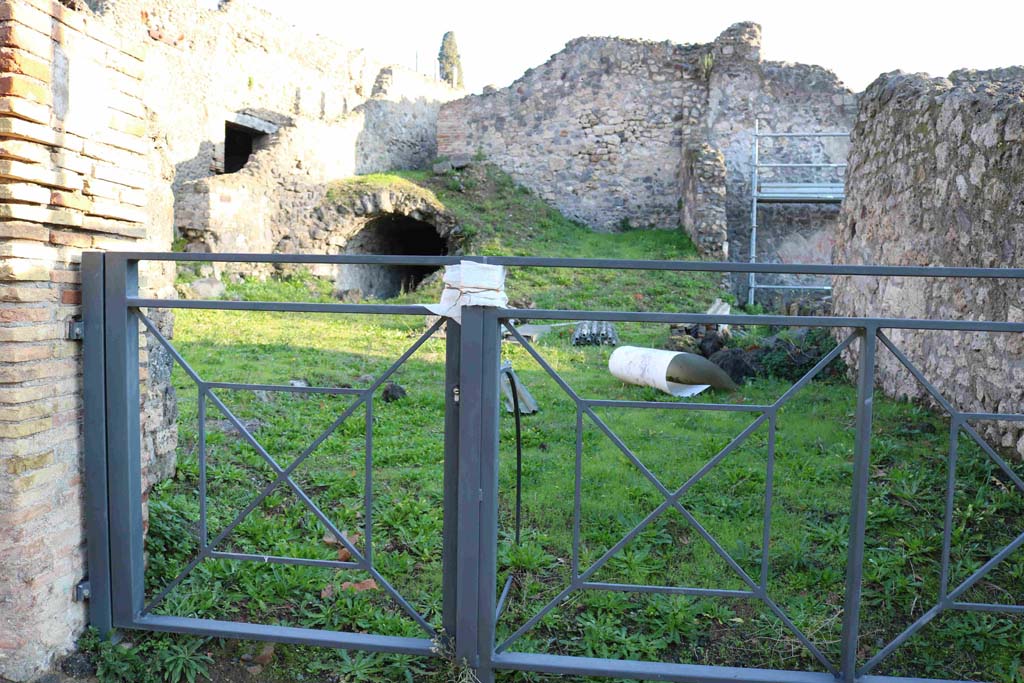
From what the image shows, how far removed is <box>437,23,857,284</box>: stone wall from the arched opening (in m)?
1.94

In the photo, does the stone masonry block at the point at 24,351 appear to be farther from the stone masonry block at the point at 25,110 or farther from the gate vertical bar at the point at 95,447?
the stone masonry block at the point at 25,110

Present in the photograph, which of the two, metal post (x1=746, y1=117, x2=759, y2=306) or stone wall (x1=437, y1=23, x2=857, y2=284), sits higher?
stone wall (x1=437, y1=23, x2=857, y2=284)

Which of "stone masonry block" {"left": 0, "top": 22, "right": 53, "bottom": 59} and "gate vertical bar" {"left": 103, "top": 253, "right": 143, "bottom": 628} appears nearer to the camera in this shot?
"stone masonry block" {"left": 0, "top": 22, "right": 53, "bottom": 59}

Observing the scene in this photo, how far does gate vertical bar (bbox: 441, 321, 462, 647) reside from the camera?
8.07ft

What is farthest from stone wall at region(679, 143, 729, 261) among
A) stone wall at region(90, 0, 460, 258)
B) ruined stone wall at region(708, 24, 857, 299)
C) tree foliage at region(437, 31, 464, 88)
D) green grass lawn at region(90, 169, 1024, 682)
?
tree foliage at region(437, 31, 464, 88)

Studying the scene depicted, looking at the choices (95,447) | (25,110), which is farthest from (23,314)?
(25,110)

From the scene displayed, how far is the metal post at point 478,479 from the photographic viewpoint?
2410 millimetres

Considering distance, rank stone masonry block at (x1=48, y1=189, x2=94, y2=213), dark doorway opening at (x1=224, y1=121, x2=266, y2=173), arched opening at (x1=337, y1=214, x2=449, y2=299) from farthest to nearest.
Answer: dark doorway opening at (x1=224, y1=121, x2=266, y2=173) → arched opening at (x1=337, y1=214, x2=449, y2=299) → stone masonry block at (x1=48, y1=189, x2=94, y2=213)

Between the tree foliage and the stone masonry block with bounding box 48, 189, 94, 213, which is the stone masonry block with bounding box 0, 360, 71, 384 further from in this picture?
the tree foliage

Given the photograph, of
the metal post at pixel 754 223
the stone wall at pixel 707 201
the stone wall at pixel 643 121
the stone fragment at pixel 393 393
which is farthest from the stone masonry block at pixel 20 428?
the stone wall at pixel 643 121

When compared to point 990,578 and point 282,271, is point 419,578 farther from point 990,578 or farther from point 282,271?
point 282,271

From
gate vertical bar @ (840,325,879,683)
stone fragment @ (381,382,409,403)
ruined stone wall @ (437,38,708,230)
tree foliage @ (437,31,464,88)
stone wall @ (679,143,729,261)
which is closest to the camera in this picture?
gate vertical bar @ (840,325,879,683)

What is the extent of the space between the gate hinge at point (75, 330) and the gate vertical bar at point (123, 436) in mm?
90

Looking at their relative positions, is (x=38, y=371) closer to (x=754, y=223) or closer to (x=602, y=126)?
(x=754, y=223)
